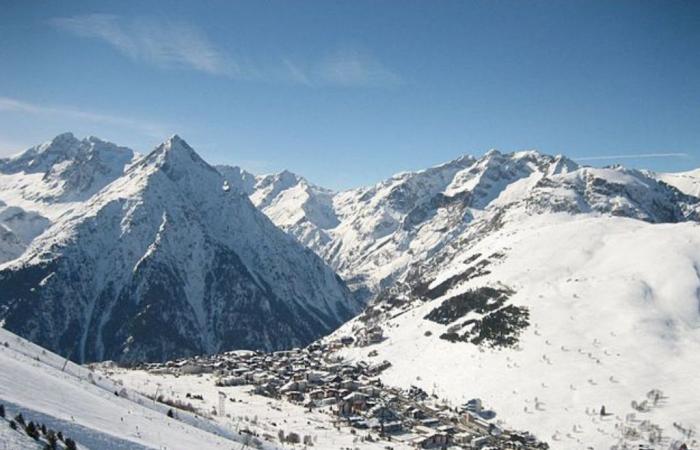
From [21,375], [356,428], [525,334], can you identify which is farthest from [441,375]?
[21,375]

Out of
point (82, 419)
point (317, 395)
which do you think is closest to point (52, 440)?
point (82, 419)

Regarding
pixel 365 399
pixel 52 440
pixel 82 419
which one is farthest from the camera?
pixel 365 399

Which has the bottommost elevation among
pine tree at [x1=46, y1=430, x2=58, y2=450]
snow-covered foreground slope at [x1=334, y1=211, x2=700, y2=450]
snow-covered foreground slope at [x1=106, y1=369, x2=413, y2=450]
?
snow-covered foreground slope at [x1=106, y1=369, x2=413, y2=450]

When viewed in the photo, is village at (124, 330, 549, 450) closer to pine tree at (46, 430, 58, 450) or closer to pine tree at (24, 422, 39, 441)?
pine tree at (46, 430, 58, 450)

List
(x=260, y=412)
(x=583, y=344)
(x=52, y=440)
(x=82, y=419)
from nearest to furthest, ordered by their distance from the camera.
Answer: (x=52, y=440), (x=82, y=419), (x=260, y=412), (x=583, y=344)

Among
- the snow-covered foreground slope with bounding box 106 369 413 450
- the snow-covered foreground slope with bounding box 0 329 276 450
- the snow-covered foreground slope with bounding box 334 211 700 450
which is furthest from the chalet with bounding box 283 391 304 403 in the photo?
the snow-covered foreground slope with bounding box 0 329 276 450

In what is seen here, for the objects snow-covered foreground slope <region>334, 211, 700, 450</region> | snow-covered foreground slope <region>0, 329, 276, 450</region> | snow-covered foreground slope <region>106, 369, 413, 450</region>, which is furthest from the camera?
snow-covered foreground slope <region>334, 211, 700, 450</region>

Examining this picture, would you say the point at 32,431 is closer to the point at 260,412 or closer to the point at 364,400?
the point at 260,412

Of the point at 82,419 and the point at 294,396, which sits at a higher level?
the point at 294,396
